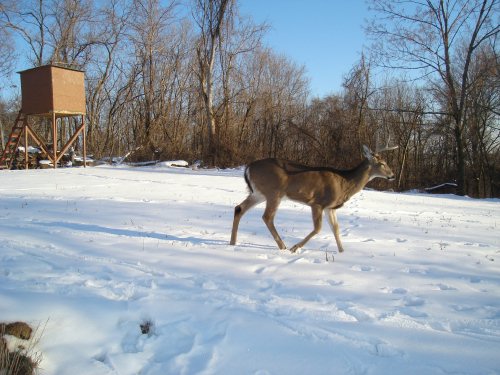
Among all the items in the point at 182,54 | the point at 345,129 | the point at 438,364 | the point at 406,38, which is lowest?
the point at 438,364

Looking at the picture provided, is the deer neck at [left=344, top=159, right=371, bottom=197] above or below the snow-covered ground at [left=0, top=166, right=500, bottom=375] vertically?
above

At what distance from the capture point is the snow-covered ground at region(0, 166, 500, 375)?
8.89ft

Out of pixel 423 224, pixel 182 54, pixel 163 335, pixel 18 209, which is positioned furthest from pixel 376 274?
pixel 182 54

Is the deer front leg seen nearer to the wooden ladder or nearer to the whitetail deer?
the whitetail deer

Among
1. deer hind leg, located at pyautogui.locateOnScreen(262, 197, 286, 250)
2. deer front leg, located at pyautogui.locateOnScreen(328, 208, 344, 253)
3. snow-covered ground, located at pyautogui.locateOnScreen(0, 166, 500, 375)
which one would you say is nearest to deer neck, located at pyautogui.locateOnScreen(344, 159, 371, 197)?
deer front leg, located at pyautogui.locateOnScreen(328, 208, 344, 253)

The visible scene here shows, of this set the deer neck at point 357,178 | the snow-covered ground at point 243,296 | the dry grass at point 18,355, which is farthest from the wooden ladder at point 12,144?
the dry grass at point 18,355

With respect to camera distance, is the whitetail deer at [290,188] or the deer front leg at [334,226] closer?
the deer front leg at [334,226]

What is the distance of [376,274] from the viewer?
15.6 ft

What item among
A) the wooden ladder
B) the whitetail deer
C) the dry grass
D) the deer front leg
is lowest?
the dry grass

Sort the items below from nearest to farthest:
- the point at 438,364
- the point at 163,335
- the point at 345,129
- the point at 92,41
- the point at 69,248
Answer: the point at 438,364, the point at 163,335, the point at 69,248, the point at 345,129, the point at 92,41

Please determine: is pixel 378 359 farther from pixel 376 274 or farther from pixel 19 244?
pixel 19 244

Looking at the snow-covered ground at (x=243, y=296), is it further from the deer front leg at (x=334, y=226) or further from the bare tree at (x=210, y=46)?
the bare tree at (x=210, y=46)

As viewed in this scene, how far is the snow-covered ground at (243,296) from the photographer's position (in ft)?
8.89

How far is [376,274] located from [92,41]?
34.2 m
